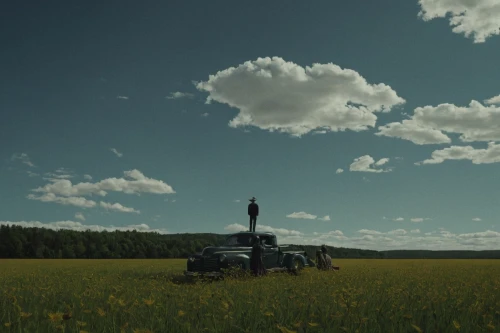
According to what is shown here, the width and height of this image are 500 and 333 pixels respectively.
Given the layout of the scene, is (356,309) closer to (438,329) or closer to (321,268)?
(438,329)

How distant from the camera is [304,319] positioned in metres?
6.05

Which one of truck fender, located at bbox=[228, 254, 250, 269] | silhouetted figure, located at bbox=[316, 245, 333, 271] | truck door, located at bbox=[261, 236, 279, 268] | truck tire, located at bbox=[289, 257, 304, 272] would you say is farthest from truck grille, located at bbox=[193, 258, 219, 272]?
silhouetted figure, located at bbox=[316, 245, 333, 271]

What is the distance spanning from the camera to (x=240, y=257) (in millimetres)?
19500

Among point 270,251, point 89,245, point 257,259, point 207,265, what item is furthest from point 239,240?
point 89,245

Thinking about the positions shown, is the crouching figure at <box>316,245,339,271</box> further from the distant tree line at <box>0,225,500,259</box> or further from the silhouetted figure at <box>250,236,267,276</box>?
the distant tree line at <box>0,225,500,259</box>

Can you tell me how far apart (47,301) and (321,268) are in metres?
17.6

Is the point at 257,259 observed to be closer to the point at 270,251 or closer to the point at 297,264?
the point at 270,251

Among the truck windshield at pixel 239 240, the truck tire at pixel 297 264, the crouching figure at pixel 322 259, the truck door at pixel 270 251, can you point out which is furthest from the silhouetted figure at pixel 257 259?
the crouching figure at pixel 322 259

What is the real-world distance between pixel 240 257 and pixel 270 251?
2.05 m

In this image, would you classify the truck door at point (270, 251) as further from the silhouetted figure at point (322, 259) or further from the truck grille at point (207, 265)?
the silhouetted figure at point (322, 259)

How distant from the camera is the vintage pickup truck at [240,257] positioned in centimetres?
1942

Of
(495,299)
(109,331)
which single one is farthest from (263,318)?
(495,299)

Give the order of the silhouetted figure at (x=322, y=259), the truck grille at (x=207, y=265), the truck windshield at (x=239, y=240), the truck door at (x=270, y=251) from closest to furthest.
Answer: the truck grille at (x=207, y=265), the truck windshield at (x=239, y=240), the truck door at (x=270, y=251), the silhouetted figure at (x=322, y=259)

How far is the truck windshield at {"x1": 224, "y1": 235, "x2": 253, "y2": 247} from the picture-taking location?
817 inches
